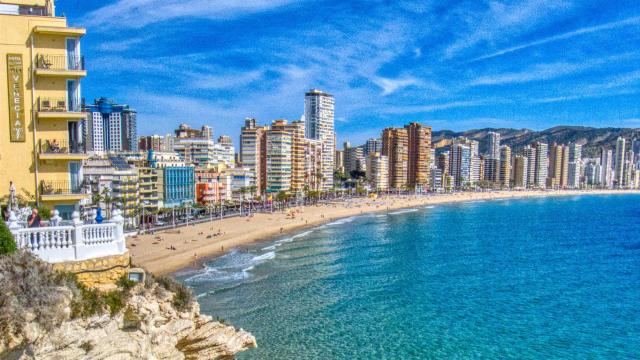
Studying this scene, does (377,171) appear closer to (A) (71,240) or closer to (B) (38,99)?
(B) (38,99)

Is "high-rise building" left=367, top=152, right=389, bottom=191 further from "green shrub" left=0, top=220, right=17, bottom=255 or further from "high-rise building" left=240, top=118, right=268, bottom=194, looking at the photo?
"green shrub" left=0, top=220, right=17, bottom=255

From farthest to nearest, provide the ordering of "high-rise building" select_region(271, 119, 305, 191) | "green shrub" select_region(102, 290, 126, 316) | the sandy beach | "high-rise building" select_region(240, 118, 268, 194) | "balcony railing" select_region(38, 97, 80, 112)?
1. "high-rise building" select_region(271, 119, 305, 191)
2. "high-rise building" select_region(240, 118, 268, 194)
3. the sandy beach
4. "balcony railing" select_region(38, 97, 80, 112)
5. "green shrub" select_region(102, 290, 126, 316)

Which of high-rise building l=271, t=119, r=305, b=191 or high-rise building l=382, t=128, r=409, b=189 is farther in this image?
high-rise building l=382, t=128, r=409, b=189

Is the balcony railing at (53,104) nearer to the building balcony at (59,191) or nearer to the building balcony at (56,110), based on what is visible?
the building balcony at (56,110)

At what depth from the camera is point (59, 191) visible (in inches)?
765

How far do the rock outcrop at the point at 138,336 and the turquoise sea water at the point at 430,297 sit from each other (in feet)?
18.5

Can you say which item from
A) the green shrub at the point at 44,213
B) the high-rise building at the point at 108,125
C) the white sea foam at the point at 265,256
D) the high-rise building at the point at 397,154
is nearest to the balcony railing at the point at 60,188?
the green shrub at the point at 44,213

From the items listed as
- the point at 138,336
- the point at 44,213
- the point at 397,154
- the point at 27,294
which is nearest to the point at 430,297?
the point at 138,336

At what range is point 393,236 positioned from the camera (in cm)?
6794

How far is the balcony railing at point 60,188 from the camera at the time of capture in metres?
19.2

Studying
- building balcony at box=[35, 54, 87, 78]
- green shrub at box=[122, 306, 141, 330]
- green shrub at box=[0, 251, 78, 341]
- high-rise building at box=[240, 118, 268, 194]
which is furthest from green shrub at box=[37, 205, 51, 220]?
high-rise building at box=[240, 118, 268, 194]

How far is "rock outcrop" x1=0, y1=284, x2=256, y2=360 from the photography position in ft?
34.0

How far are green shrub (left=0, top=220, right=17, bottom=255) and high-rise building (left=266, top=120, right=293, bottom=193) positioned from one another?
119493 mm

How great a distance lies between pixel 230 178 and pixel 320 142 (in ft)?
176
